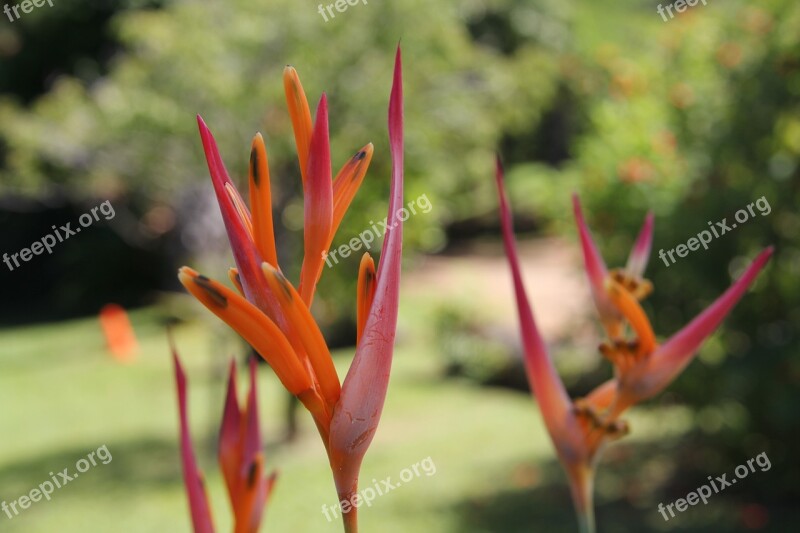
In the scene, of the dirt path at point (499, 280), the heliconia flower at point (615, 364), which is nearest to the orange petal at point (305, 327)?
the heliconia flower at point (615, 364)

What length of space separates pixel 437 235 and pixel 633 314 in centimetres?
787

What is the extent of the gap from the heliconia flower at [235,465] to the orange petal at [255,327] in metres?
0.26

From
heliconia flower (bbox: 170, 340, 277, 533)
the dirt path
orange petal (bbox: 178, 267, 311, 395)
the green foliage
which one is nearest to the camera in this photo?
orange petal (bbox: 178, 267, 311, 395)

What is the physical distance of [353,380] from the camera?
2.71 feet

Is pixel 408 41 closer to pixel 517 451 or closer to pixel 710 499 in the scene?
pixel 517 451

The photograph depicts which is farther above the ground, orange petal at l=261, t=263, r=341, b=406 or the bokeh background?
the bokeh background

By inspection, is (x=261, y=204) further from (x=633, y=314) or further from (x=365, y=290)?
(x=633, y=314)

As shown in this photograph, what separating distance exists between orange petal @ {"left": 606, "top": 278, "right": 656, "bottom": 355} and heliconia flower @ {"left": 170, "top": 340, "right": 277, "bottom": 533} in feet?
1.45

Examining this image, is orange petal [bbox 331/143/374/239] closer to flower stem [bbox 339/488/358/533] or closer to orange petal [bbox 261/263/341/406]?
orange petal [bbox 261/263/341/406]

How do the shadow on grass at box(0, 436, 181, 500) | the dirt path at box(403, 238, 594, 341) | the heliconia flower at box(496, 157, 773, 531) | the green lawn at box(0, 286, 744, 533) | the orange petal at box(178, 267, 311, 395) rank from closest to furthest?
the orange petal at box(178, 267, 311, 395), the heliconia flower at box(496, 157, 773, 531), the green lawn at box(0, 286, 744, 533), the shadow on grass at box(0, 436, 181, 500), the dirt path at box(403, 238, 594, 341)

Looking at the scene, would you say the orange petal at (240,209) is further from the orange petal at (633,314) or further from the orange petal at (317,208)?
the orange petal at (633,314)

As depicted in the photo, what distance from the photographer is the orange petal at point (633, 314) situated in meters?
1.24

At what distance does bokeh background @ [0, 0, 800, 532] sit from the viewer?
526 cm

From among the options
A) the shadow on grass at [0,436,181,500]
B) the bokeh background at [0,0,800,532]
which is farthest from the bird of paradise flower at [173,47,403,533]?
the shadow on grass at [0,436,181,500]
